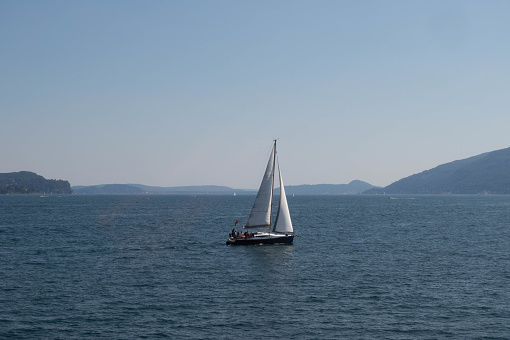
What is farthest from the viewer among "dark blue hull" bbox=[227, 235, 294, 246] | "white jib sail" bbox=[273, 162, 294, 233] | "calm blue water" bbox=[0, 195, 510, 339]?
"white jib sail" bbox=[273, 162, 294, 233]

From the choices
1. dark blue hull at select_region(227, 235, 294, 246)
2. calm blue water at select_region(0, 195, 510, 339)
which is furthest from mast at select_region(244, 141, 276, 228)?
calm blue water at select_region(0, 195, 510, 339)

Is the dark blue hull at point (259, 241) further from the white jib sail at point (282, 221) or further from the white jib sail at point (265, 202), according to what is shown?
the white jib sail at point (265, 202)

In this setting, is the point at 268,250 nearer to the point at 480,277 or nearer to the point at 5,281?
the point at 480,277

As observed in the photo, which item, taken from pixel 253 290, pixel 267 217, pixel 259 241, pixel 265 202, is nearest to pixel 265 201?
pixel 265 202

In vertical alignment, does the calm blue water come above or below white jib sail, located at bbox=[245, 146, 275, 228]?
below

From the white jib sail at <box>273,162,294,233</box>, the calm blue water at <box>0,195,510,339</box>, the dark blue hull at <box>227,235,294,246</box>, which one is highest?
the white jib sail at <box>273,162,294,233</box>

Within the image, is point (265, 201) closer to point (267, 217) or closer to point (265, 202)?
point (265, 202)

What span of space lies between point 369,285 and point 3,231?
81128 mm

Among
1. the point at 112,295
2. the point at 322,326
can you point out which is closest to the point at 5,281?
the point at 112,295

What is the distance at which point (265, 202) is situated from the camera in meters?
83.1

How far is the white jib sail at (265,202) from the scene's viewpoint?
83125 mm

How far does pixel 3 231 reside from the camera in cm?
10506

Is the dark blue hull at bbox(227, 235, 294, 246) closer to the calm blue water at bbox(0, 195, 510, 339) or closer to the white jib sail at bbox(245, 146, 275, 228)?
the calm blue water at bbox(0, 195, 510, 339)

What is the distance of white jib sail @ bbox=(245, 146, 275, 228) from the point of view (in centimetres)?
8312
